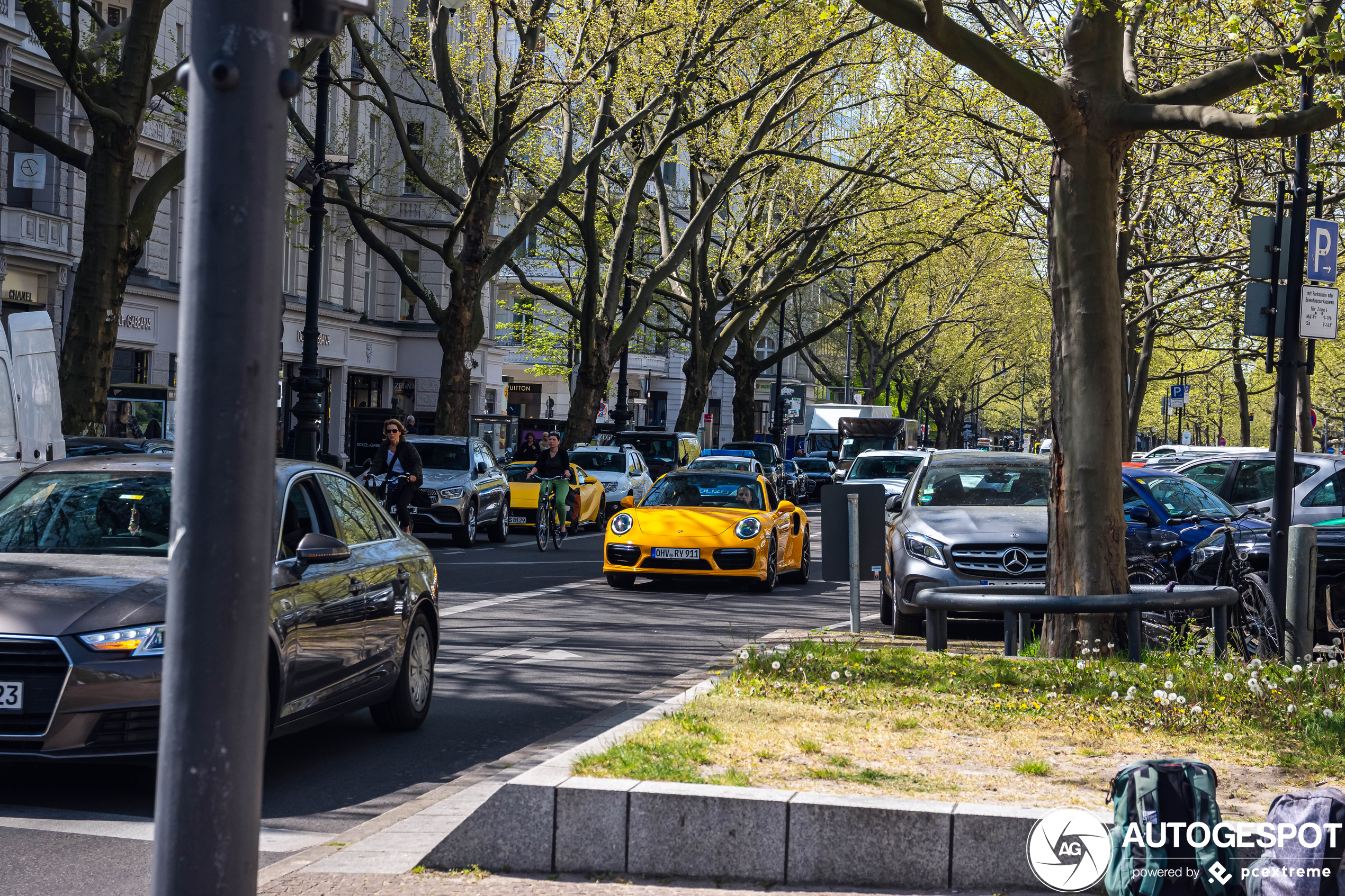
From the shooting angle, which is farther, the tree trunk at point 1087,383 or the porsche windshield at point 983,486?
the porsche windshield at point 983,486

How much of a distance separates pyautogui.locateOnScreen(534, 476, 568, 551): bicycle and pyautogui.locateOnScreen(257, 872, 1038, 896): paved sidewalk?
56.4 ft

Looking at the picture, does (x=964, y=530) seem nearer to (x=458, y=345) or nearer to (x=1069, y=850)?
(x=1069, y=850)

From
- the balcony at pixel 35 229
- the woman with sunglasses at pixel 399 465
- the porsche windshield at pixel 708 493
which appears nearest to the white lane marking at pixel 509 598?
the porsche windshield at pixel 708 493

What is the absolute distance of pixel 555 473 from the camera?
898 inches

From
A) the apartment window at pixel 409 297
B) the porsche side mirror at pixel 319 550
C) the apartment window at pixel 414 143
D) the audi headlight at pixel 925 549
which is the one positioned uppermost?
the apartment window at pixel 414 143

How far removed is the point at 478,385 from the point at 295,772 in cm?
4802

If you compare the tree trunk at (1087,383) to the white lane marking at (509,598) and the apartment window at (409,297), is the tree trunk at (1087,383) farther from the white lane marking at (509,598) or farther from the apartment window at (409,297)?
→ the apartment window at (409,297)

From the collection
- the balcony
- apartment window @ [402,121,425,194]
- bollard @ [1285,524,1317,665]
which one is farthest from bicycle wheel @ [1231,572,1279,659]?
apartment window @ [402,121,425,194]

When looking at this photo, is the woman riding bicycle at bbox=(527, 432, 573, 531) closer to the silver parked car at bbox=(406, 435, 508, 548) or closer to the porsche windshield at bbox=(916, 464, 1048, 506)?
the silver parked car at bbox=(406, 435, 508, 548)

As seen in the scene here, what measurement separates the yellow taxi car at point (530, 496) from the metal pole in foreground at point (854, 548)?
14.3 metres

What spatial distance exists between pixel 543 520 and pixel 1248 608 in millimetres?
13664

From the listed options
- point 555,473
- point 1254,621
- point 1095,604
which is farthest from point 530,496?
point 1095,604

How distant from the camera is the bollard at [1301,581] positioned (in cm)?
916

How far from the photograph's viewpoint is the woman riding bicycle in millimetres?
22453
